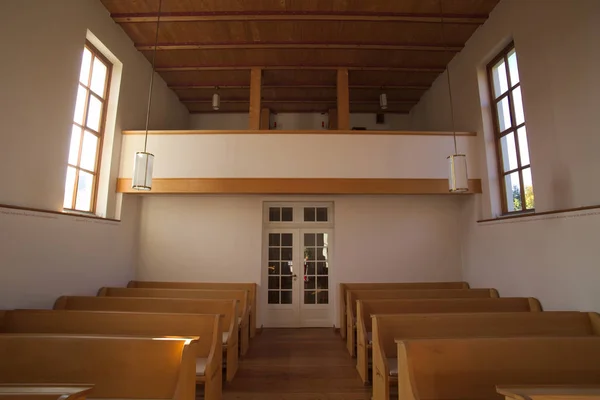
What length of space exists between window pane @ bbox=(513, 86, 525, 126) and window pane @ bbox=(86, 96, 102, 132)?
5.55 m

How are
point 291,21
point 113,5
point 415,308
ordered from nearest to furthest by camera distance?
point 415,308
point 113,5
point 291,21

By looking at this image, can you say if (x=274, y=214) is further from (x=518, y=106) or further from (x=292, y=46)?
(x=518, y=106)

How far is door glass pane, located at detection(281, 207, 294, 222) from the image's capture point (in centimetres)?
560

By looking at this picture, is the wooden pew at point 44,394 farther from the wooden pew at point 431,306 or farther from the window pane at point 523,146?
the window pane at point 523,146

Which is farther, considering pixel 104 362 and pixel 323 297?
pixel 323 297

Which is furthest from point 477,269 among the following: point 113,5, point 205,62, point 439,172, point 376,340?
point 113,5

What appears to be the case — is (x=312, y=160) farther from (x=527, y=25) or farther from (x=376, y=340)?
(x=527, y=25)

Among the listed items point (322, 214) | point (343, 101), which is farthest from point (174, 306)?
point (343, 101)

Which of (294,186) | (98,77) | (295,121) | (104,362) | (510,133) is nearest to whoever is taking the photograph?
(104,362)

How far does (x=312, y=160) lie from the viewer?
4.52 metres

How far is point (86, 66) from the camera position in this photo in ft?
13.2

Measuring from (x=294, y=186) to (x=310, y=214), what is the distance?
4.31 ft

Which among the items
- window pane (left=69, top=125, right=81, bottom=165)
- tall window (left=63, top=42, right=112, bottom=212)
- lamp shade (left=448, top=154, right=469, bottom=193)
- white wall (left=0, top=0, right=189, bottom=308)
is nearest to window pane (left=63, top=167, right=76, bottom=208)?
tall window (left=63, top=42, right=112, bottom=212)

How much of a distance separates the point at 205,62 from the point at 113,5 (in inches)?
59.5
